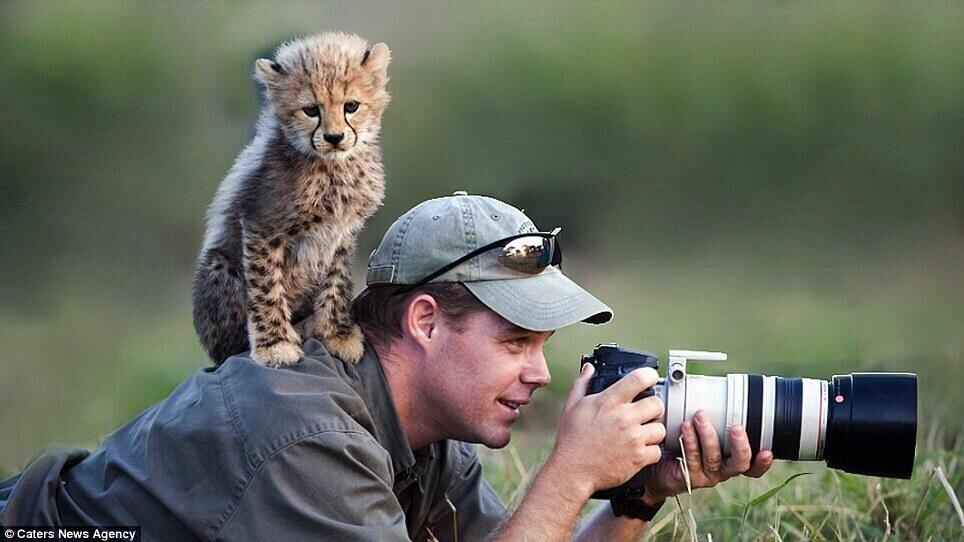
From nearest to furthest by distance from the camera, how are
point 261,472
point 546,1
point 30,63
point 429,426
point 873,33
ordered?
point 261,472
point 429,426
point 30,63
point 873,33
point 546,1

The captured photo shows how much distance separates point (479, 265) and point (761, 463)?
2.08 ft

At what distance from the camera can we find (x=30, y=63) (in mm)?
7461

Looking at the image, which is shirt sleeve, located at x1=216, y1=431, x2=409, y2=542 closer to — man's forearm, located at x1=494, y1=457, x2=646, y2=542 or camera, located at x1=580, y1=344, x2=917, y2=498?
man's forearm, located at x1=494, y1=457, x2=646, y2=542

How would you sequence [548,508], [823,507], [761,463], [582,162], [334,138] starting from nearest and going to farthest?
[548,508] < [761,463] < [334,138] < [823,507] < [582,162]

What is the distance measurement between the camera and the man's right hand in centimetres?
4

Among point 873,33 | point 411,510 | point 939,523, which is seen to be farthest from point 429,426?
point 873,33

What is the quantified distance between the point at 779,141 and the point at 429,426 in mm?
5211

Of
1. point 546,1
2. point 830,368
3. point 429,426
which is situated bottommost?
point 830,368

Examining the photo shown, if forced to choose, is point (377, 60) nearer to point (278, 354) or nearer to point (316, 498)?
point (278, 354)

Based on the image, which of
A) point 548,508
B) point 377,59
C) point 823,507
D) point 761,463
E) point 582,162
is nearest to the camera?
point 548,508

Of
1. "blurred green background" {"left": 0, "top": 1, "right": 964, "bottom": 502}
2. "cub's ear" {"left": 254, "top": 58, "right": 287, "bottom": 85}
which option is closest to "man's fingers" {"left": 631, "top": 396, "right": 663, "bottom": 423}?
"cub's ear" {"left": 254, "top": 58, "right": 287, "bottom": 85}

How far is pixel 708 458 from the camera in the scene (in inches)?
104

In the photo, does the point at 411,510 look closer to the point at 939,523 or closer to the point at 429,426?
the point at 429,426

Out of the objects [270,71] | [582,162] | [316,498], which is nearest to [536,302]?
[316,498]
